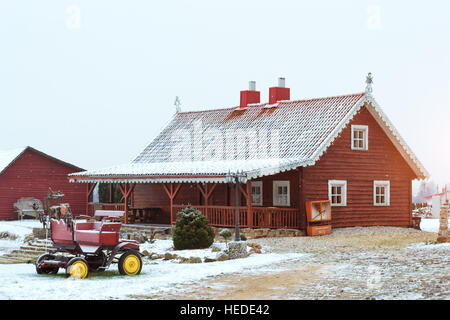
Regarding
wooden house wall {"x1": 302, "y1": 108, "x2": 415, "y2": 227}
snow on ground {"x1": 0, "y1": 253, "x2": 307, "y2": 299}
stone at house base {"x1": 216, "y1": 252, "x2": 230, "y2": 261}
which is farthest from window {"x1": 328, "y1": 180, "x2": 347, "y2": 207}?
stone at house base {"x1": 216, "y1": 252, "x2": 230, "y2": 261}

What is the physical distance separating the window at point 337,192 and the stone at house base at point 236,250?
9478mm

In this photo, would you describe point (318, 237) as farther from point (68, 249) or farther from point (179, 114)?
point (179, 114)

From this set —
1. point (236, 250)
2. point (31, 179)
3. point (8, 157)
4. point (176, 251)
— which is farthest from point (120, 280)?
point (8, 157)

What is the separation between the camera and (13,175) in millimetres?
39094

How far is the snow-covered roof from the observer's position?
38.5 metres

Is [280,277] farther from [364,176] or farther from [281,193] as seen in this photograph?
[364,176]

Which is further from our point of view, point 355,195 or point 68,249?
point 355,195

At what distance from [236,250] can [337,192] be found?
34.3ft

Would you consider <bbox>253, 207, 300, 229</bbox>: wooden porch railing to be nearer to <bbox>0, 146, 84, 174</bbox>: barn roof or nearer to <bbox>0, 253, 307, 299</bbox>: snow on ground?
<bbox>0, 253, 307, 299</bbox>: snow on ground

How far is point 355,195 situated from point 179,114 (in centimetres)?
1257

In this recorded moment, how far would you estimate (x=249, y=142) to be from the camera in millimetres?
32031

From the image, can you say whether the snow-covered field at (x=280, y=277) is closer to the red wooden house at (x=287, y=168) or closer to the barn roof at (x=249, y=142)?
the red wooden house at (x=287, y=168)

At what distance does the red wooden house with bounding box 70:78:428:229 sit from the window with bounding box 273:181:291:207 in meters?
0.04
